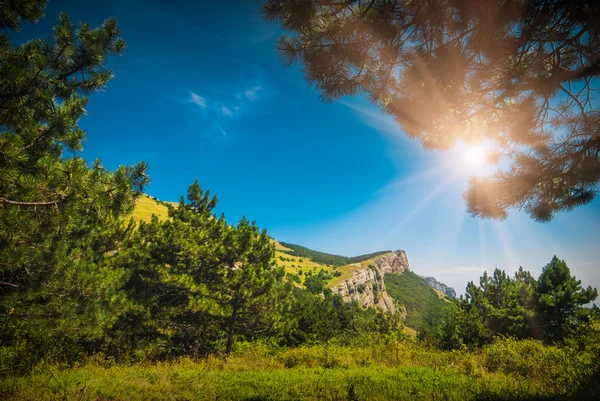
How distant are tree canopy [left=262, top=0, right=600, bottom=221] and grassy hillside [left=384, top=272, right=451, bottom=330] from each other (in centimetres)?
10019

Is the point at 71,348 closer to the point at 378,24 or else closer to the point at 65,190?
the point at 65,190

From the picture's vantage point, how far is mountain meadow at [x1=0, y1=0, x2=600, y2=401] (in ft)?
12.6

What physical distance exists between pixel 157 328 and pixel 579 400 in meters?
15.6

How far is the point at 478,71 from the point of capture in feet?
14.7

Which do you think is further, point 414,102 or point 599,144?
point 414,102

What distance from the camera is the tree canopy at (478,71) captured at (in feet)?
11.7

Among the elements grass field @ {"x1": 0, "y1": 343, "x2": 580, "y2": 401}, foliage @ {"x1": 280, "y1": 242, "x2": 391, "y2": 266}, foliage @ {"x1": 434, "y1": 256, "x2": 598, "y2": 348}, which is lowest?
grass field @ {"x1": 0, "y1": 343, "x2": 580, "y2": 401}

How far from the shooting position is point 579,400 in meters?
4.67

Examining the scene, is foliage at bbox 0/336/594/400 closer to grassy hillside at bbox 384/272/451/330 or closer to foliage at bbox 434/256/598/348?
foliage at bbox 434/256/598/348

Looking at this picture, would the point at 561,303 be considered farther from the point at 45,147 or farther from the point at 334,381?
the point at 45,147

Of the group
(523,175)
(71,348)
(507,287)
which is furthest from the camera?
(507,287)

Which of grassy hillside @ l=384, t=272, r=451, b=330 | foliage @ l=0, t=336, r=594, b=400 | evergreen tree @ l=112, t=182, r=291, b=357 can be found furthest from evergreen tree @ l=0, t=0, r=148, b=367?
grassy hillside @ l=384, t=272, r=451, b=330

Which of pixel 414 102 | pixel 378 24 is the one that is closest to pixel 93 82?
pixel 378 24

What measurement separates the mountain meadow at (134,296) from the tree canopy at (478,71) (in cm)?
16
